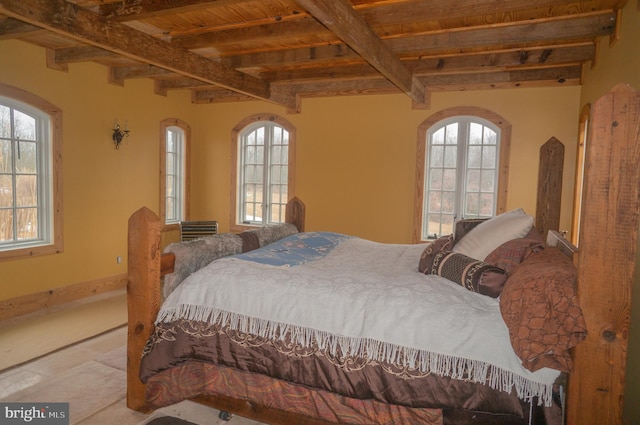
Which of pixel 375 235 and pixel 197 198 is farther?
pixel 197 198

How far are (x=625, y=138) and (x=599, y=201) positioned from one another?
0.74ft

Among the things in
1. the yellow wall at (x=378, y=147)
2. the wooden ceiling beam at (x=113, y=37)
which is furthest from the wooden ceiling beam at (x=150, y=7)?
the yellow wall at (x=378, y=147)

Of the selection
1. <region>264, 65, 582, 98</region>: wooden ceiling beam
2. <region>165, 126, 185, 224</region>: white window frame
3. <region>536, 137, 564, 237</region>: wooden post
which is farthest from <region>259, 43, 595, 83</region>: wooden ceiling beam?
<region>165, 126, 185, 224</region>: white window frame

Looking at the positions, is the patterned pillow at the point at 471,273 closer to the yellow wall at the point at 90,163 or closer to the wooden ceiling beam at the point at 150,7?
the wooden ceiling beam at the point at 150,7

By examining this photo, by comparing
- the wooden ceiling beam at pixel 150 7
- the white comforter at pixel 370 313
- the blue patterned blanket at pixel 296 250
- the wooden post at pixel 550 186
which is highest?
the wooden ceiling beam at pixel 150 7

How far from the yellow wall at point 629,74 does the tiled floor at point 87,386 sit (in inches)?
81.7

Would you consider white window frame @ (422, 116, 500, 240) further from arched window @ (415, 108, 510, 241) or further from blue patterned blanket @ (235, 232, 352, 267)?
blue patterned blanket @ (235, 232, 352, 267)

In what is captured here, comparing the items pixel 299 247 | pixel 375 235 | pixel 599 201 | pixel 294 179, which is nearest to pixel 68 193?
pixel 294 179

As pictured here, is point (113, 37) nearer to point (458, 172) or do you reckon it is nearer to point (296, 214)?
point (296, 214)

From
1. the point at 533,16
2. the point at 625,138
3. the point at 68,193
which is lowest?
the point at 68,193

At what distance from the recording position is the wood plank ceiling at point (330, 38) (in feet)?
9.27

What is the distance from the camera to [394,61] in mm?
3891

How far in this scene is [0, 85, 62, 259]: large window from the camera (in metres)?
4.15

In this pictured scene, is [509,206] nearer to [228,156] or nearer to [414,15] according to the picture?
[414,15]
